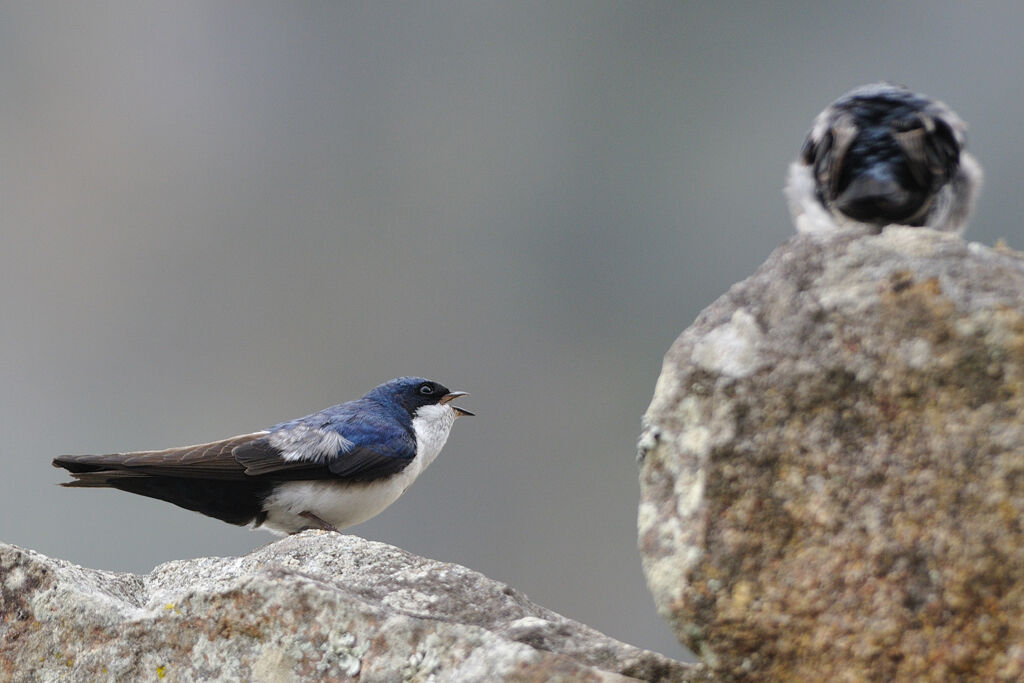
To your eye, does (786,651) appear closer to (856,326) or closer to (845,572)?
(845,572)

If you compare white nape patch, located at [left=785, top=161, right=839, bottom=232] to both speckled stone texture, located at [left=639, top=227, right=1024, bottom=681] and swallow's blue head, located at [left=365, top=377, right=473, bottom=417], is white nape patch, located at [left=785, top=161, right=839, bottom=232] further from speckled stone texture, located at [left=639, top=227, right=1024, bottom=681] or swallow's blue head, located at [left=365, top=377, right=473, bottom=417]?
swallow's blue head, located at [left=365, top=377, right=473, bottom=417]

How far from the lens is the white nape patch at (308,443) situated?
6.36 m

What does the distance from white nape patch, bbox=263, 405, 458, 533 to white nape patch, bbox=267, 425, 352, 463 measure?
0.56 feet

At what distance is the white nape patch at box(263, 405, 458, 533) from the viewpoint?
643 centimetres

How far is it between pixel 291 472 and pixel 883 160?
149 inches

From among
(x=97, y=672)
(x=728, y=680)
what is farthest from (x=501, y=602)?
(x=97, y=672)

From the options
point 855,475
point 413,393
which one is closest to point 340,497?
point 413,393

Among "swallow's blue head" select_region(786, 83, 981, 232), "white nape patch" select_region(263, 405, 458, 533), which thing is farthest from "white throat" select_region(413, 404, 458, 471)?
"swallow's blue head" select_region(786, 83, 981, 232)

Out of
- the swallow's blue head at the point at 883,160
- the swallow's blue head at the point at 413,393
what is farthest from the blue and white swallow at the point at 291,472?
the swallow's blue head at the point at 883,160

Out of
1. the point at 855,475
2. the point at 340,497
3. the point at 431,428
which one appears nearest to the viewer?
the point at 855,475

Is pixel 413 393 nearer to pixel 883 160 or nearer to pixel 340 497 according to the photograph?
pixel 340 497

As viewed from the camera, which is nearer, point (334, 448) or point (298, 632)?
point (298, 632)

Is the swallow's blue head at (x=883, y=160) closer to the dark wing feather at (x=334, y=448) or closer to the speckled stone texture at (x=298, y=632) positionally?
the speckled stone texture at (x=298, y=632)

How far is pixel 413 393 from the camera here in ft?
23.8
